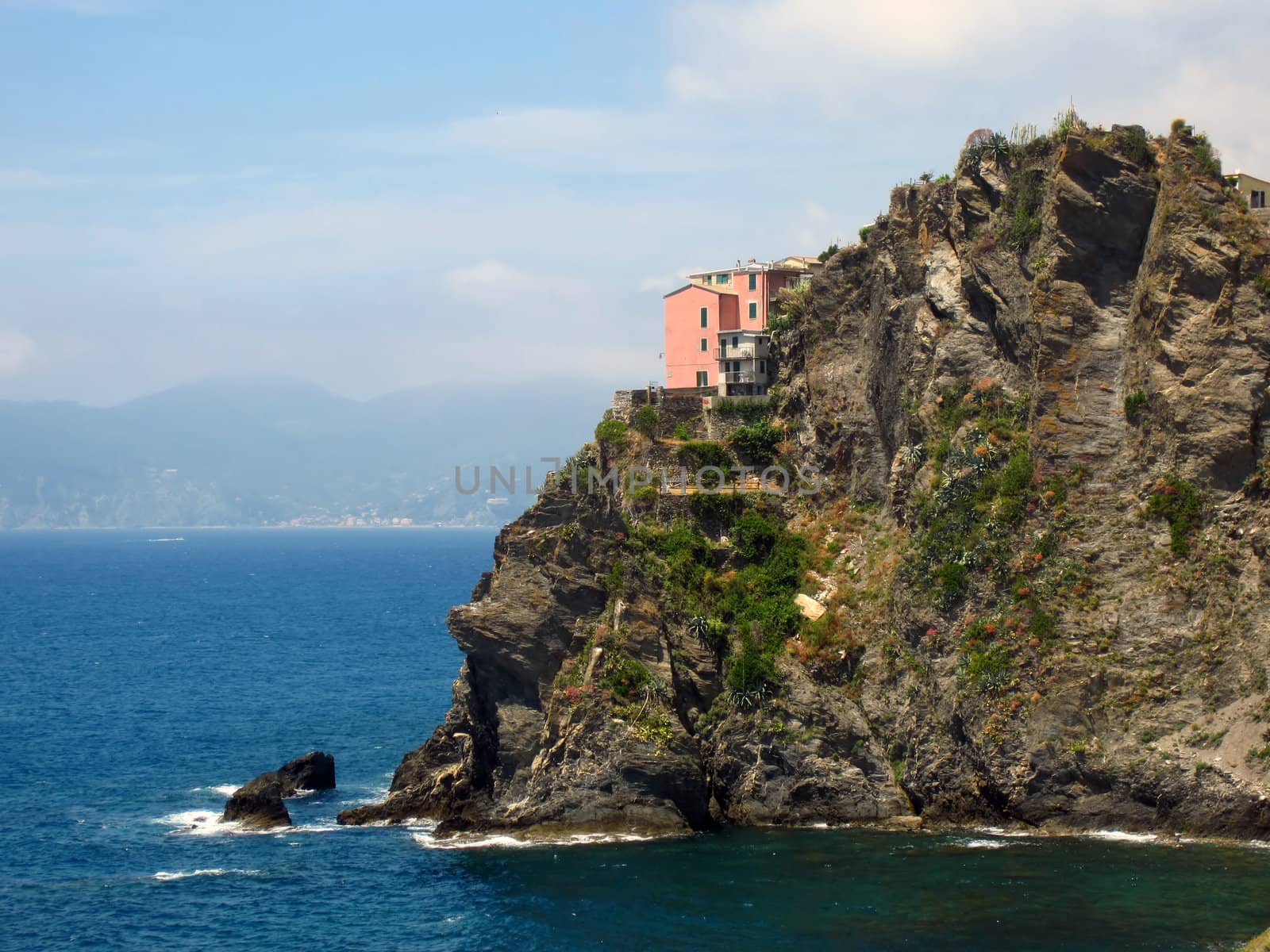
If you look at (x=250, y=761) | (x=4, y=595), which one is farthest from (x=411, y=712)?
(x=4, y=595)

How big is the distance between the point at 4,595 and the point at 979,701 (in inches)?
6376

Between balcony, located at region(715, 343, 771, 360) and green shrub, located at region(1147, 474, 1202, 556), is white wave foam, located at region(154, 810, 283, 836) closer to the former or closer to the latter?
balcony, located at region(715, 343, 771, 360)

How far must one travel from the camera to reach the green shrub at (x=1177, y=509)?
2196 inches

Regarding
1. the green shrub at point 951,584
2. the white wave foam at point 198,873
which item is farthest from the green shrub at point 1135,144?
the white wave foam at point 198,873

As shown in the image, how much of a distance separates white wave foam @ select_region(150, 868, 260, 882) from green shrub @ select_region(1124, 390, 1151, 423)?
4099 centimetres

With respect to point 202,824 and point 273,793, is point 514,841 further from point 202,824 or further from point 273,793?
point 202,824

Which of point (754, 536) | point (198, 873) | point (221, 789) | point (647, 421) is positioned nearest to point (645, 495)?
point (647, 421)

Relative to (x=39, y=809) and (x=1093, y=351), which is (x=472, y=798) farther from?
(x=1093, y=351)

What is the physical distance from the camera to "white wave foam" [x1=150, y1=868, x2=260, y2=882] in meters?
55.5

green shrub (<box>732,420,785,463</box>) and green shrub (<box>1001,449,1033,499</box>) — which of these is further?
green shrub (<box>732,420,785,463</box>)

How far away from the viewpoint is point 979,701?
56.9 metres

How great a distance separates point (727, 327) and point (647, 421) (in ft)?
29.4

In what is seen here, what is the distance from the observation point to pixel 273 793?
64.5m

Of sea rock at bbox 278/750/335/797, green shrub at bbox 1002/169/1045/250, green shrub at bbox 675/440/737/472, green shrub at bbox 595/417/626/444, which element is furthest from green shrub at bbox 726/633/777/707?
sea rock at bbox 278/750/335/797
